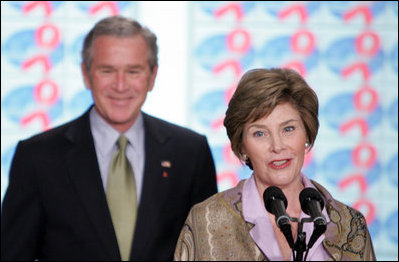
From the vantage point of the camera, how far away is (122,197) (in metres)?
3.11

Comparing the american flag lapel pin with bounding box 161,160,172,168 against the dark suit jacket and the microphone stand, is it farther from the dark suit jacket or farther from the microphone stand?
the microphone stand

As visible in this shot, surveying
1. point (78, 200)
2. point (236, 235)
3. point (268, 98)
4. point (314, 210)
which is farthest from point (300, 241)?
point (78, 200)

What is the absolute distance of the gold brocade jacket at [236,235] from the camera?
2.44 metres

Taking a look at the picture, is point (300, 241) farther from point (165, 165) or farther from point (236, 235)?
point (165, 165)

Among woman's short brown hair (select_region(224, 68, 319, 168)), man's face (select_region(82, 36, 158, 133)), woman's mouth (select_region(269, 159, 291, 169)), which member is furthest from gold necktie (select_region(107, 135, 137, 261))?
woman's mouth (select_region(269, 159, 291, 169))

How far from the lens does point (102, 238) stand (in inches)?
118

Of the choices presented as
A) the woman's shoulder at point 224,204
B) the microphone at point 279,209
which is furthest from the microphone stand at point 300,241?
the woman's shoulder at point 224,204

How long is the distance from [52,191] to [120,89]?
56 centimetres

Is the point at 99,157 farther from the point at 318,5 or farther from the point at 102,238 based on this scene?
the point at 318,5

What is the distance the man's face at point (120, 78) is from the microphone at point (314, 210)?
4.44 feet

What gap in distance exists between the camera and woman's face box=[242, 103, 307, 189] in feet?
8.20

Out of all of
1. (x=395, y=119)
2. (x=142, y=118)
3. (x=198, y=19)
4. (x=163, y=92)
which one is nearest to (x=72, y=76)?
(x=163, y=92)

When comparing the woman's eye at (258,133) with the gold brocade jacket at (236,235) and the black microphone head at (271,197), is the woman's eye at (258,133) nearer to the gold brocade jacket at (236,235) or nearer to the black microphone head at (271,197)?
the gold brocade jacket at (236,235)

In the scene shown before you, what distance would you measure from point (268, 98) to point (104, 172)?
3.31 ft
